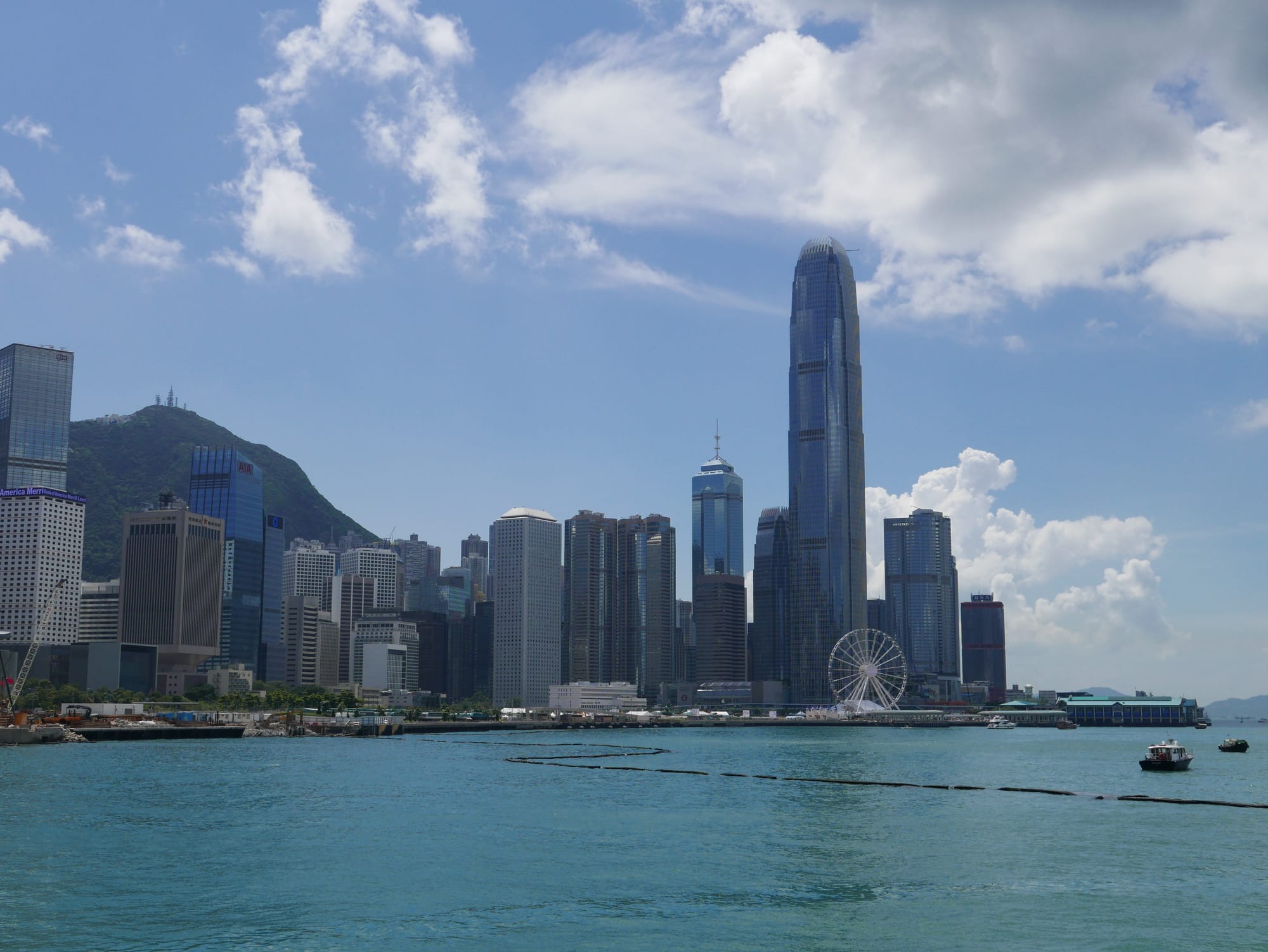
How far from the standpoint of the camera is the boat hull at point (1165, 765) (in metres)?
153

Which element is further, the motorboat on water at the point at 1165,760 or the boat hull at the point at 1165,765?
the motorboat on water at the point at 1165,760

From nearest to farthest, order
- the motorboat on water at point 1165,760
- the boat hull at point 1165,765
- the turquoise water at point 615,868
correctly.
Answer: the turquoise water at point 615,868
the boat hull at point 1165,765
the motorboat on water at point 1165,760

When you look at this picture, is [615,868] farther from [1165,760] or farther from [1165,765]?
[1165,760]

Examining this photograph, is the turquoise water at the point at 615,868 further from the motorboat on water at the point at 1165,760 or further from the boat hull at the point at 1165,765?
the motorboat on water at the point at 1165,760

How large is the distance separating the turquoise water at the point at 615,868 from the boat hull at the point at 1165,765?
29.6 meters

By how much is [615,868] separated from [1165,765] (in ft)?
359

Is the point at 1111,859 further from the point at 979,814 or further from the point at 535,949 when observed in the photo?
the point at 535,949

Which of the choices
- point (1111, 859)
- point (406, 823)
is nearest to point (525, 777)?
point (406, 823)

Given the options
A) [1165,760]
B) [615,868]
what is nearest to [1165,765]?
[1165,760]

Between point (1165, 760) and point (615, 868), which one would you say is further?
point (1165, 760)

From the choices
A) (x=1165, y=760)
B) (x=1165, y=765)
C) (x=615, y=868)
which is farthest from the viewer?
(x=1165, y=760)

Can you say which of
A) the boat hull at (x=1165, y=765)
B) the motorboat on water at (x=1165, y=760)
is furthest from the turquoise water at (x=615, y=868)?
the motorboat on water at (x=1165, y=760)

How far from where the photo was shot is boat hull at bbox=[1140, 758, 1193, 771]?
15312 centimetres

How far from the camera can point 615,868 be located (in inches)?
2662
